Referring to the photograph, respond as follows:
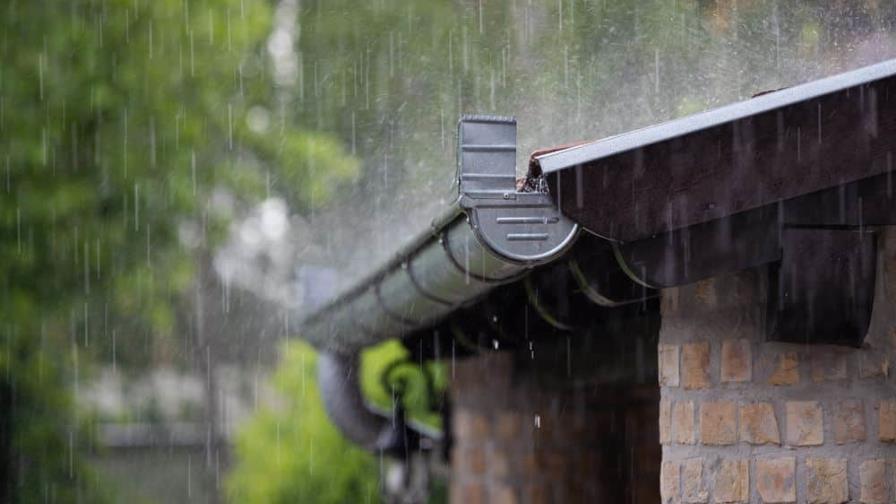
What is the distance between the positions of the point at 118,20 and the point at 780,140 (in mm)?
6502

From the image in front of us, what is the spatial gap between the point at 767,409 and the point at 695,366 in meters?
0.16

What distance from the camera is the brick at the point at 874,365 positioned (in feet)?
7.09

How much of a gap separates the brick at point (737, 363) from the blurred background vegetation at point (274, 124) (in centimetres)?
105

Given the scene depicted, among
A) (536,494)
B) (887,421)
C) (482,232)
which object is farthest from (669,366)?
(536,494)

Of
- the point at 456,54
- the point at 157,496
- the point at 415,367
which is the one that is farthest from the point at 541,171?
the point at 157,496

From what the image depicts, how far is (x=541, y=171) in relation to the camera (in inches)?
72.0

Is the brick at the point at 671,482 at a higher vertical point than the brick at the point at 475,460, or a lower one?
higher

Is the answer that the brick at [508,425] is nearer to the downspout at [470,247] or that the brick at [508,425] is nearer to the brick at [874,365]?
the downspout at [470,247]

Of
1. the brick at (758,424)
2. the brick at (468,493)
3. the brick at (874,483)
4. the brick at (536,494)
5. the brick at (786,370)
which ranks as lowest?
the brick at (468,493)

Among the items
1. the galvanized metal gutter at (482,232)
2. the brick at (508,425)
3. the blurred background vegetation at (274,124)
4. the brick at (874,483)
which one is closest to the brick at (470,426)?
the brick at (508,425)

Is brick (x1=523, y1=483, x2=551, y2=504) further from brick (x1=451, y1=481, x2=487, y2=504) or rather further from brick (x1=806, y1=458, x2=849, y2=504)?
brick (x1=806, y1=458, x2=849, y2=504)

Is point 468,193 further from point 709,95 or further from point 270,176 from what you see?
point 270,176

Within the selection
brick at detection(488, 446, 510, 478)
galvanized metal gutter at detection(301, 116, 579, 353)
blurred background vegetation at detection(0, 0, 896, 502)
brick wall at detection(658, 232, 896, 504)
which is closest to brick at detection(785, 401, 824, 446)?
brick wall at detection(658, 232, 896, 504)

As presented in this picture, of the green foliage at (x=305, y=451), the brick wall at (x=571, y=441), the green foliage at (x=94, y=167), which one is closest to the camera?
the brick wall at (x=571, y=441)
